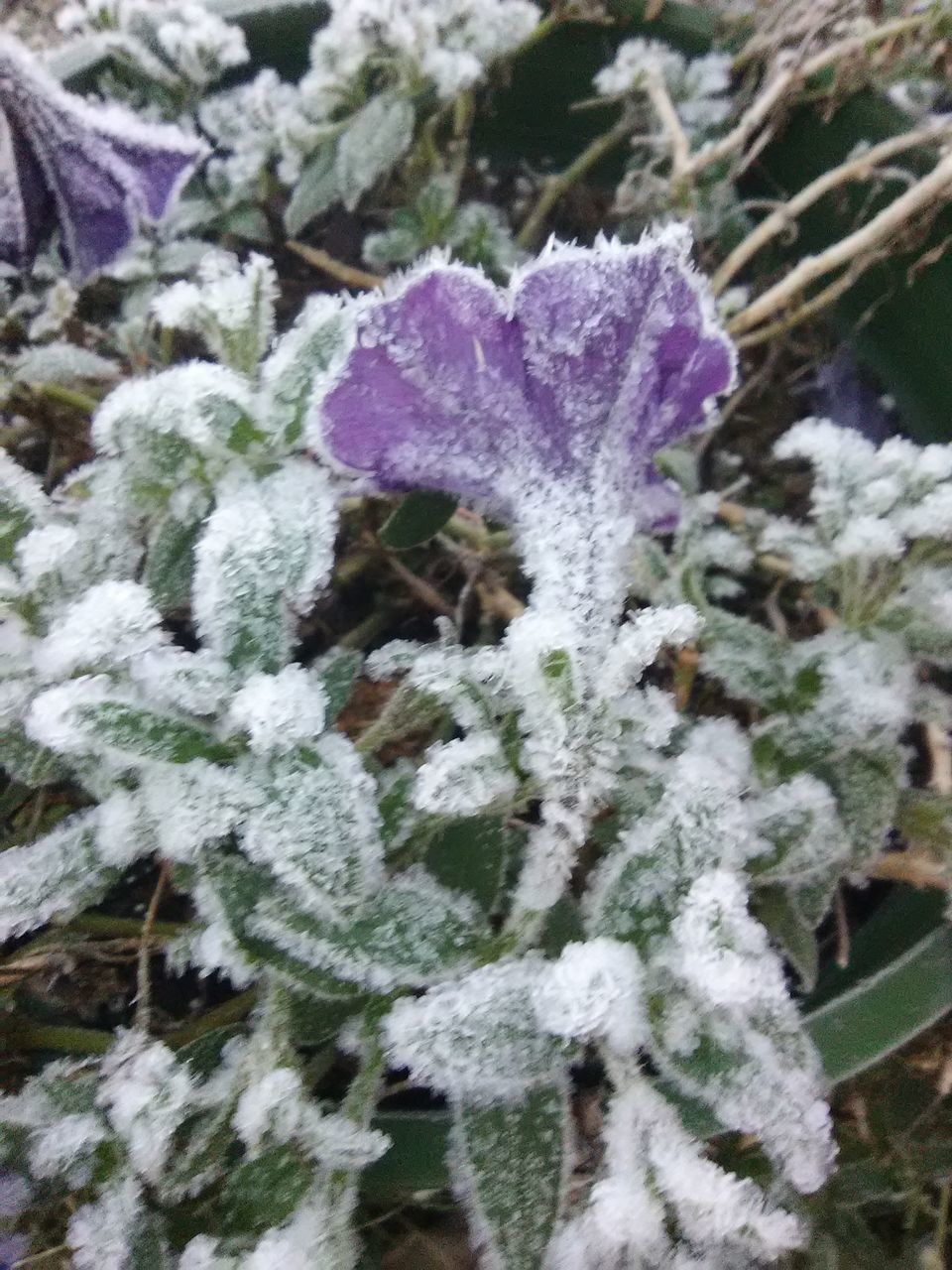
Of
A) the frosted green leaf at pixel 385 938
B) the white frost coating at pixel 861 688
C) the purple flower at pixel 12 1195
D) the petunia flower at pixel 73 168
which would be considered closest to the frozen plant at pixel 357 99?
the petunia flower at pixel 73 168

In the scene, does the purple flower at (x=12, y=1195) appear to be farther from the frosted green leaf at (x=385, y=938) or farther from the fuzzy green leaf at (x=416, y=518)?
the fuzzy green leaf at (x=416, y=518)

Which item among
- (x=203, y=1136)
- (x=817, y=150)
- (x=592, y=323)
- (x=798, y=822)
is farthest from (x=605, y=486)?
(x=817, y=150)

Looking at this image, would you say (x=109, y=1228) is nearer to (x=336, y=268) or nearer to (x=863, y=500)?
(x=863, y=500)

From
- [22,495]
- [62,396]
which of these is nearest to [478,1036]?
[22,495]

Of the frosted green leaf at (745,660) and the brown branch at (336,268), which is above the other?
the brown branch at (336,268)

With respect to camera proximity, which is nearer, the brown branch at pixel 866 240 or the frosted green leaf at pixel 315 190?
the brown branch at pixel 866 240

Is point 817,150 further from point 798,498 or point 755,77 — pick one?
point 798,498

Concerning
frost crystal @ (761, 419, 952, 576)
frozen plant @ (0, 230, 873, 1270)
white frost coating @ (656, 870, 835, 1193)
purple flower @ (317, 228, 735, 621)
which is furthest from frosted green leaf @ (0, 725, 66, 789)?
frost crystal @ (761, 419, 952, 576)

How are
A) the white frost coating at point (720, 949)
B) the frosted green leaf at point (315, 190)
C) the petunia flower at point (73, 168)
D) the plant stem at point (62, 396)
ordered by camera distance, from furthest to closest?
the frosted green leaf at point (315, 190), the plant stem at point (62, 396), the petunia flower at point (73, 168), the white frost coating at point (720, 949)
